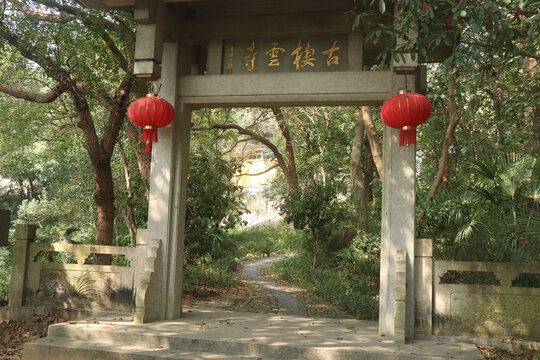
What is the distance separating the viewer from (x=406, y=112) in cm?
476

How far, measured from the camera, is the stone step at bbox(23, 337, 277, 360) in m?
4.43

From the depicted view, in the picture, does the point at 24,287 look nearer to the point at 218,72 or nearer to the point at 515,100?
the point at 218,72

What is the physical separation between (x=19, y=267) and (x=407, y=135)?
557 centimetres

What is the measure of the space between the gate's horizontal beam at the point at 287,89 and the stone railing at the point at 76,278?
6.67ft

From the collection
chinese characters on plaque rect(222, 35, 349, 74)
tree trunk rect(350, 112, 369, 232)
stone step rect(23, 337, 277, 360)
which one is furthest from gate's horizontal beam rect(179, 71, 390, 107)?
tree trunk rect(350, 112, 369, 232)

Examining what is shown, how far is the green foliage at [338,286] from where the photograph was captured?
866cm

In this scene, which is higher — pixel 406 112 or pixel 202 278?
pixel 406 112

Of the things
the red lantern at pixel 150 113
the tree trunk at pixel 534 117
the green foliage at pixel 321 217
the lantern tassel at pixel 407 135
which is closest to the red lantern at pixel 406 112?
the lantern tassel at pixel 407 135

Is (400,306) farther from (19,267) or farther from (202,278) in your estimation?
(202,278)

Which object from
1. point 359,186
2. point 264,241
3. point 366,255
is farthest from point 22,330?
point 264,241

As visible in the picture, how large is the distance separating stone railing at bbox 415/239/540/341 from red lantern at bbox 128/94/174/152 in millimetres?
3452

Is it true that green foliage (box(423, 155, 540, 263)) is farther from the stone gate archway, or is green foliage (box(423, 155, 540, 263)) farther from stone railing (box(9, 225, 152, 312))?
stone railing (box(9, 225, 152, 312))

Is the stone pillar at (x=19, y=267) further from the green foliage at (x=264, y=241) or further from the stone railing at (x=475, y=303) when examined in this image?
the green foliage at (x=264, y=241)

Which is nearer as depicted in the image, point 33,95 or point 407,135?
point 407,135
